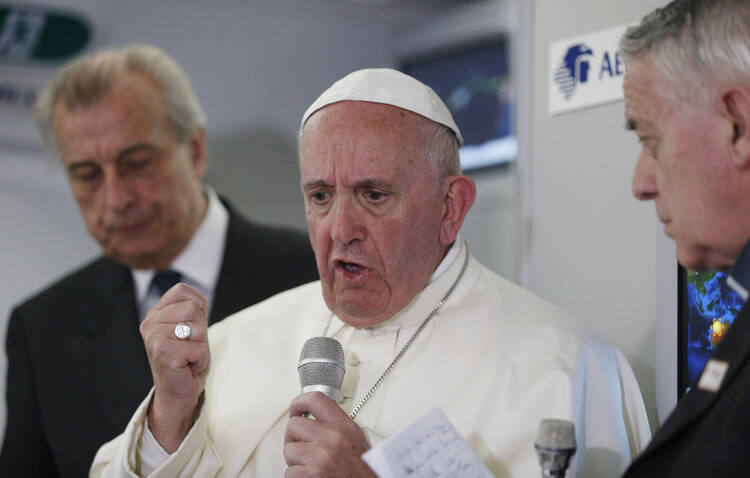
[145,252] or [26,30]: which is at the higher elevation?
[26,30]

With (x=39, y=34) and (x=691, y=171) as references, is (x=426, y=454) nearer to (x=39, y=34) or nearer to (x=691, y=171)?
(x=691, y=171)

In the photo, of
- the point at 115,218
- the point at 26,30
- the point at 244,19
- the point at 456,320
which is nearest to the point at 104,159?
the point at 115,218

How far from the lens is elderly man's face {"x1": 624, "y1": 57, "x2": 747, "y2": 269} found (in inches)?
74.3

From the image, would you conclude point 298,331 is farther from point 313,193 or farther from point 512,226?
point 512,226

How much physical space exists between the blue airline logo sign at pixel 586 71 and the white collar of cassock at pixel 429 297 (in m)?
0.80

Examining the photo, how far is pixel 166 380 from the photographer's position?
8.24 feet

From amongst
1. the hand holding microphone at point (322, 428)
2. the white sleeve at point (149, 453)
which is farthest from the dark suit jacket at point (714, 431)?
the white sleeve at point (149, 453)

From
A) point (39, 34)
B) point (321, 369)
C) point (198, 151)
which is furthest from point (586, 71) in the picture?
point (39, 34)

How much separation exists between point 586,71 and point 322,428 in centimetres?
161

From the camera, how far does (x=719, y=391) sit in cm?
183

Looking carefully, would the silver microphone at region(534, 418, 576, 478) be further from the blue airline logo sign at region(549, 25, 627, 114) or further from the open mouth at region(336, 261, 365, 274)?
the blue airline logo sign at region(549, 25, 627, 114)

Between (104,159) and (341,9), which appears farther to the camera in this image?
(341,9)

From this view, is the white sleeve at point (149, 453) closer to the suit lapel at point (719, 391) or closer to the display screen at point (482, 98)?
the suit lapel at point (719, 391)

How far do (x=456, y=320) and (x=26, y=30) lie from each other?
4774 mm
